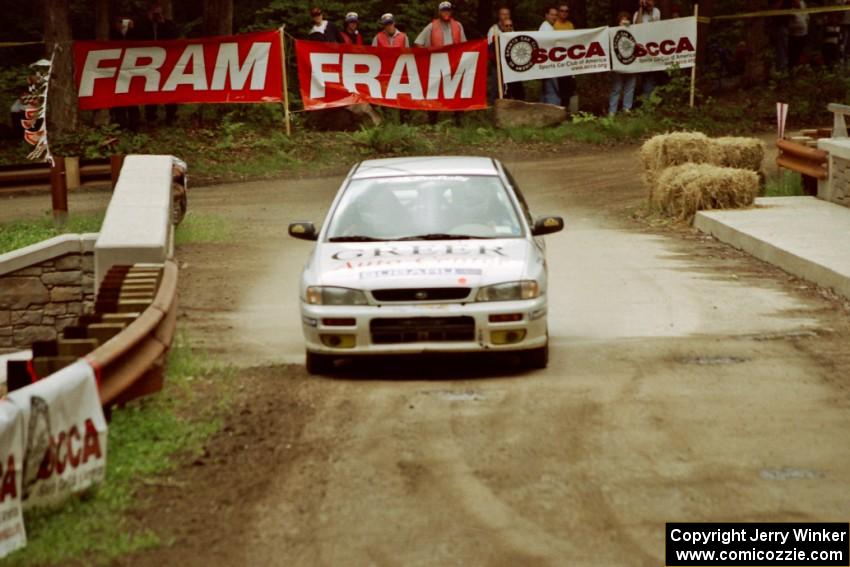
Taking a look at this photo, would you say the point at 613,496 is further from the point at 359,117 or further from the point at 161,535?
the point at 359,117

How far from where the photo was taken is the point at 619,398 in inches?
384

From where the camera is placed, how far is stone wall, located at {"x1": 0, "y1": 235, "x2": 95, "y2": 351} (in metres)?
15.2

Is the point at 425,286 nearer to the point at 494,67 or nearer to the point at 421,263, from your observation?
the point at 421,263

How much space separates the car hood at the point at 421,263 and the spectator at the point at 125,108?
51.4ft

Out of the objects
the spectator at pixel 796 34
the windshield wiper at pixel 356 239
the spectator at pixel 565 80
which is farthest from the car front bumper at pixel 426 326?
the spectator at pixel 796 34

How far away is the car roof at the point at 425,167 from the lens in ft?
39.8

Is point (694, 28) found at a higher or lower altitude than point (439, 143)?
higher

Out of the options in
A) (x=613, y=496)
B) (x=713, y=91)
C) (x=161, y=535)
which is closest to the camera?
(x=161, y=535)

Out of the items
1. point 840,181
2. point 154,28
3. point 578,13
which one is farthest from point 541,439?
point 578,13

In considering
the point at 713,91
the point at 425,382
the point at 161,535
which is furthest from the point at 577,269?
the point at 713,91

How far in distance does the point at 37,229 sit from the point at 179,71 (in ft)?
25.1

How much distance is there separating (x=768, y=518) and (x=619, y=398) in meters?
2.76

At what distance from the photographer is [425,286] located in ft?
34.1

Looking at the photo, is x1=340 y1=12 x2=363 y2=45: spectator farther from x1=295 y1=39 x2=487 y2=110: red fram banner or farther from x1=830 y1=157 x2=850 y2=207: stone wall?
x1=830 y1=157 x2=850 y2=207: stone wall
